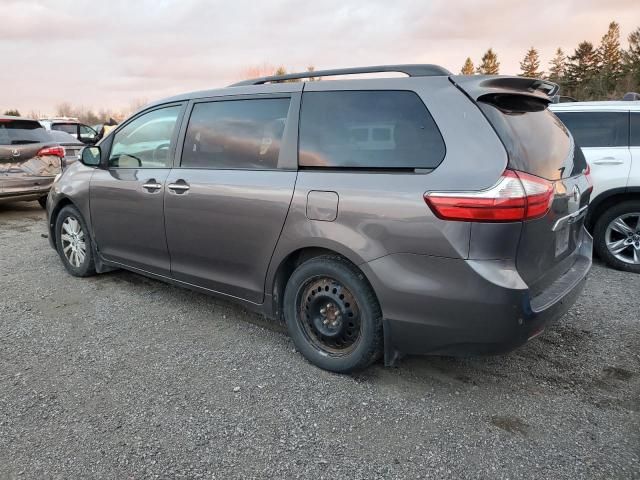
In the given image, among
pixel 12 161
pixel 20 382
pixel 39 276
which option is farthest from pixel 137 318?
pixel 12 161

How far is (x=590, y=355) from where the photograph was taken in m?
3.26

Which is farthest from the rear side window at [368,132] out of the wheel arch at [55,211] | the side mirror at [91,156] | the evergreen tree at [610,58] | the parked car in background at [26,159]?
the evergreen tree at [610,58]

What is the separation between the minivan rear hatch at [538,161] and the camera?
245cm

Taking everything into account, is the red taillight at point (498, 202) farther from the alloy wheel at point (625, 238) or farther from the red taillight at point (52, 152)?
the red taillight at point (52, 152)

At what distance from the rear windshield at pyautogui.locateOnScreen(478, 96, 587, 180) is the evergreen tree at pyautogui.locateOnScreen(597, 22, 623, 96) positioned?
152 ft

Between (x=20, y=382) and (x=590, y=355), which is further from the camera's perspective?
(x=590, y=355)

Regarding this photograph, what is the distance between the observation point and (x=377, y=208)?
2609 mm

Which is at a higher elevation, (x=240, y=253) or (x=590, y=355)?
(x=240, y=253)

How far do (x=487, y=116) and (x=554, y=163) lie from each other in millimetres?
575

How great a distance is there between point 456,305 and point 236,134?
1917mm

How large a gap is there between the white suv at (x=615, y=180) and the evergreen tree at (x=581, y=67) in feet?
158

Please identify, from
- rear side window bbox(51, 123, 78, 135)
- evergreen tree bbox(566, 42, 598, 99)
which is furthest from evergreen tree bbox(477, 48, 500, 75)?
rear side window bbox(51, 123, 78, 135)

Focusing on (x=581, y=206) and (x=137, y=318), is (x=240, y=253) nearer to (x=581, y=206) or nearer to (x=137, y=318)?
(x=137, y=318)

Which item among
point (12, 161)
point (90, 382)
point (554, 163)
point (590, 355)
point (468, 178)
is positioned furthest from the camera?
point (12, 161)
